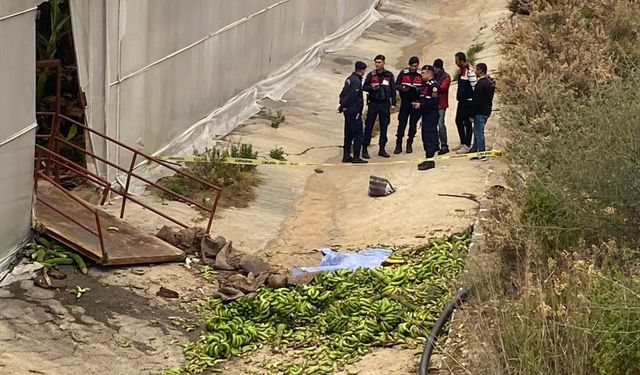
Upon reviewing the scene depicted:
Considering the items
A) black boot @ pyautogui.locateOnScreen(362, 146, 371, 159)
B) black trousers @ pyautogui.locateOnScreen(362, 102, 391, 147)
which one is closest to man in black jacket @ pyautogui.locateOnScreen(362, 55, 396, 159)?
black trousers @ pyautogui.locateOnScreen(362, 102, 391, 147)

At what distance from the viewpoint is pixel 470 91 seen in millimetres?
14719

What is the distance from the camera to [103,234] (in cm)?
1083

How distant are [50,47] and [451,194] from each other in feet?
18.3

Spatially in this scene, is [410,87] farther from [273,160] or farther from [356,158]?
[273,160]

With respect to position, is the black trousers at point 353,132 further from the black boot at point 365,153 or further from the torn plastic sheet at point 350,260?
the torn plastic sheet at point 350,260

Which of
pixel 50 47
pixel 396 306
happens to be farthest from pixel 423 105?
pixel 396 306

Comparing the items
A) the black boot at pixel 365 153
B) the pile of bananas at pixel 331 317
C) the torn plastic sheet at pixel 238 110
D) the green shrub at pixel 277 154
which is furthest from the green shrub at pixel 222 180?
the pile of bananas at pixel 331 317

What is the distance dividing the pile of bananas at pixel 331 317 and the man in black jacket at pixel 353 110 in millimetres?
5310

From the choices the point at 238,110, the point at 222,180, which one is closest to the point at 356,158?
the point at 222,180

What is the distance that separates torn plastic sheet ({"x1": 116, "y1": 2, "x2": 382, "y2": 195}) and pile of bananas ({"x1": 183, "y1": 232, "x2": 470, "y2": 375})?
4375mm

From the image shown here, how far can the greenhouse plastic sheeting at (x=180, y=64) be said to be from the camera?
12.9 metres

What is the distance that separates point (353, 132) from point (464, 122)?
68.8 inches

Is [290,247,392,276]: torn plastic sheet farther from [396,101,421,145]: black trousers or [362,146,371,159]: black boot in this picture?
[362,146,371,159]: black boot

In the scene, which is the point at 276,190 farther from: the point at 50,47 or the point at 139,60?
the point at 50,47
